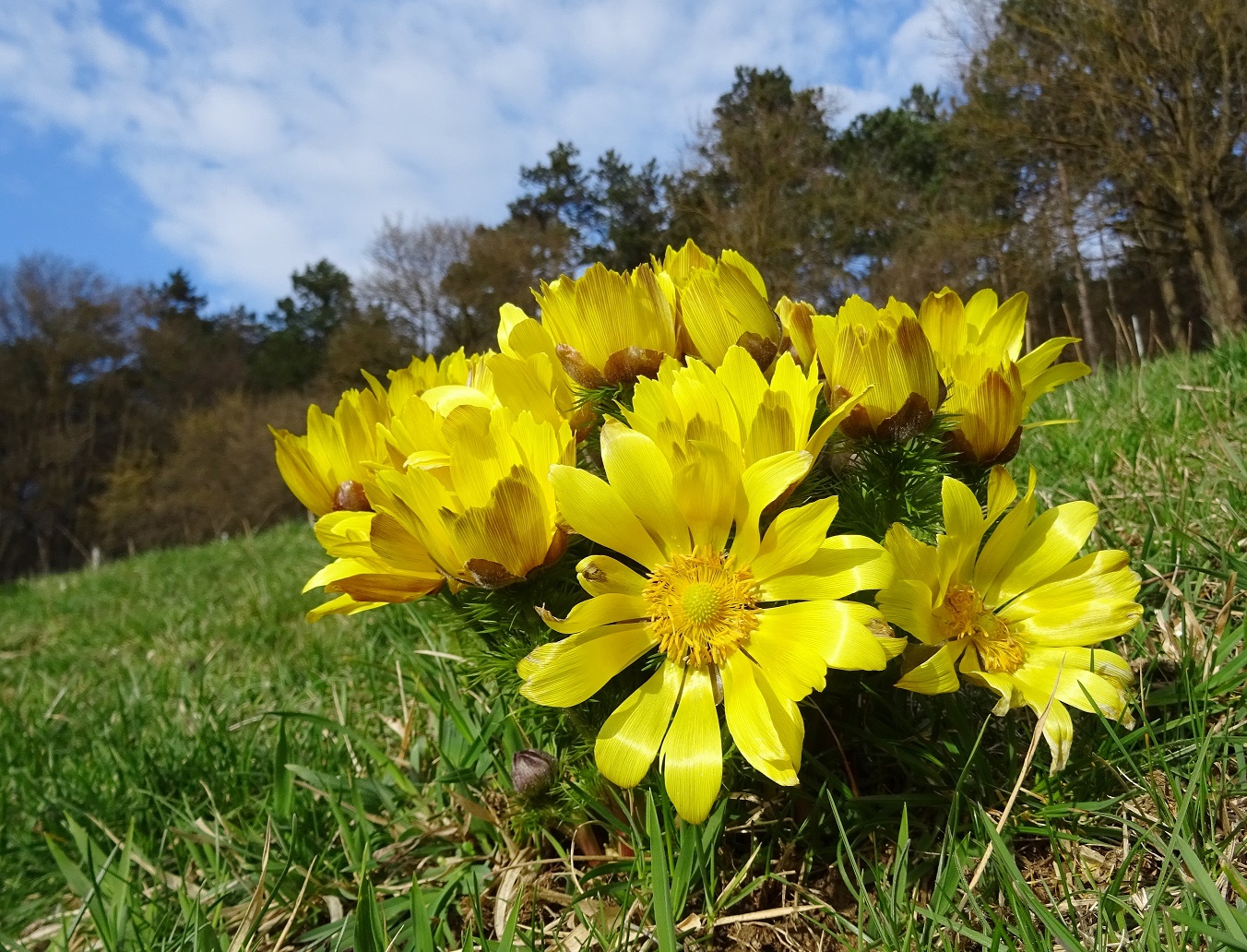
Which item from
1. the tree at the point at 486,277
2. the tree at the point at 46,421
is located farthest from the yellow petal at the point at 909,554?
the tree at the point at 46,421

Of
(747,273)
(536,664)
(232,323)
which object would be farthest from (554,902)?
(232,323)

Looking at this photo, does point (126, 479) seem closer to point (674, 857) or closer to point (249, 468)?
point (249, 468)

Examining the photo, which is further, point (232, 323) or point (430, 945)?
point (232, 323)

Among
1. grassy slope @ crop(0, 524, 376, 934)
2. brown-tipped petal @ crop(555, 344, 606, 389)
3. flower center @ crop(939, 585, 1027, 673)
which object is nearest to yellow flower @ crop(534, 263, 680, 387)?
brown-tipped petal @ crop(555, 344, 606, 389)

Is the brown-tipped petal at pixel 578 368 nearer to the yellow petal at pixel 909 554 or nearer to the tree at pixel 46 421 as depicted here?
the yellow petal at pixel 909 554

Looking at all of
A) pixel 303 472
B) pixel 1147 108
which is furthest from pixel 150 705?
pixel 1147 108

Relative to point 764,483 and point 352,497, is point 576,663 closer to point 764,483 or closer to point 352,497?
point 764,483
